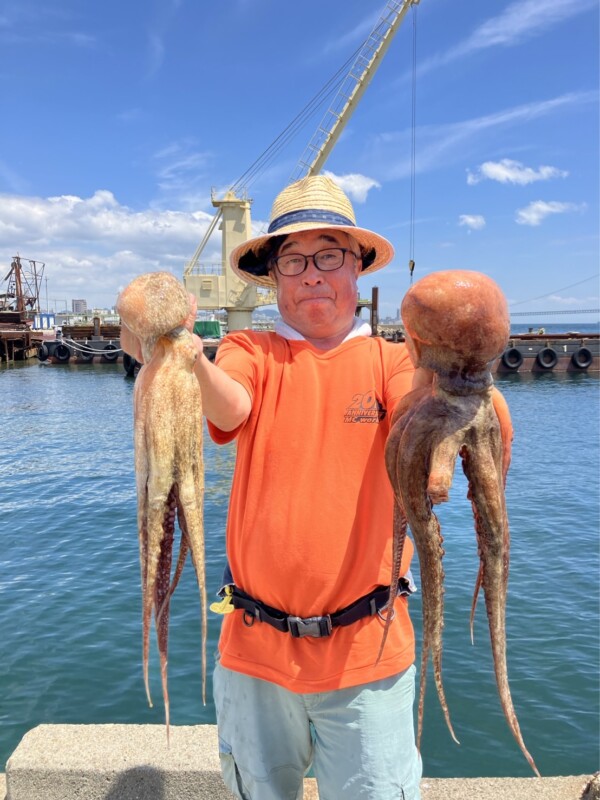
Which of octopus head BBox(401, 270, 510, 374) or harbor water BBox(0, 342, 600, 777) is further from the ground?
octopus head BBox(401, 270, 510, 374)

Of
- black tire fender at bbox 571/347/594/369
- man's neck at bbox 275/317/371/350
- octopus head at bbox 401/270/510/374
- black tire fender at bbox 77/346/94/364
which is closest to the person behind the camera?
octopus head at bbox 401/270/510/374

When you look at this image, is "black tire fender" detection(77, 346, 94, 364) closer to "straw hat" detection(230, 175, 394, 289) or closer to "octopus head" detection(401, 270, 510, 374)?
"straw hat" detection(230, 175, 394, 289)

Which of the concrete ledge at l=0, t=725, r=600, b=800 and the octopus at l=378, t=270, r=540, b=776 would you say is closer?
the octopus at l=378, t=270, r=540, b=776

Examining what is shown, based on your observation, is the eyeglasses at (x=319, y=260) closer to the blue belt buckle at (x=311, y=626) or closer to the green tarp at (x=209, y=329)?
the blue belt buckle at (x=311, y=626)

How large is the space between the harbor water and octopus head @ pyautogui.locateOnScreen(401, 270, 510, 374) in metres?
5.50

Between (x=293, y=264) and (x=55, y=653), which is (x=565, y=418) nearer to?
(x=55, y=653)

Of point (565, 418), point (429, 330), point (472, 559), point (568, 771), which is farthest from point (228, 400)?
point (565, 418)

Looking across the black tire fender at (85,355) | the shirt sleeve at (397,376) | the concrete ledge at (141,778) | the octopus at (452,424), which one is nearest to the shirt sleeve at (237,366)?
the shirt sleeve at (397,376)

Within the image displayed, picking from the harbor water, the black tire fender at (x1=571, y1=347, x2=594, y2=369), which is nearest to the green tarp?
the black tire fender at (x1=571, y1=347, x2=594, y2=369)

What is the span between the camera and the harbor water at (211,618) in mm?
6547

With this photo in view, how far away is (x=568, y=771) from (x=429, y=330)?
6076 mm

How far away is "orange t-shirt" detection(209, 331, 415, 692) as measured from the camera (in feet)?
9.06

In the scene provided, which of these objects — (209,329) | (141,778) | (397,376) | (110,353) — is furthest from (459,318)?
(209,329)

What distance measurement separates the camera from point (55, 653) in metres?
8.01
